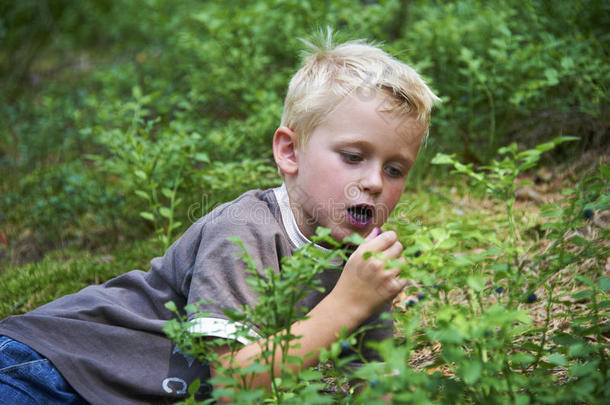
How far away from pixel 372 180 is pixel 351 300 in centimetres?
45

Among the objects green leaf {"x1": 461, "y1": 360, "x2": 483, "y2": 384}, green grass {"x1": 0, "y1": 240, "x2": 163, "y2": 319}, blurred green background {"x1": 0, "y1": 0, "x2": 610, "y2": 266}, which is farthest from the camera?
blurred green background {"x1": 0, "y1": 0, "x2": 610, "y2": 266}

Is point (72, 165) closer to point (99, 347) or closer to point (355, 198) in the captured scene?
point (99, 347)

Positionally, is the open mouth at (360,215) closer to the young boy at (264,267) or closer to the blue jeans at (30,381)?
the young boy at (264,267)

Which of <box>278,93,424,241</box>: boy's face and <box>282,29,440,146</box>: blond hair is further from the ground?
<box>282,29,440,146</box>: blond hair

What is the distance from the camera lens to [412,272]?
1346mm

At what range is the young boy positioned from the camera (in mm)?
1779

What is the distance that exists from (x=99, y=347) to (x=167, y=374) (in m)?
0.26

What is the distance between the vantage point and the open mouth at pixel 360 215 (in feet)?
6.59

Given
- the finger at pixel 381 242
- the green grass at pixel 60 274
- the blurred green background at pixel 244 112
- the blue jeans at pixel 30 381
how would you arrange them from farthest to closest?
the blurred green background at pixel 244 112 → the green grass at pixel 60 274 → the blue jeans at pixel 30 381 → the finger at pixel 381 242

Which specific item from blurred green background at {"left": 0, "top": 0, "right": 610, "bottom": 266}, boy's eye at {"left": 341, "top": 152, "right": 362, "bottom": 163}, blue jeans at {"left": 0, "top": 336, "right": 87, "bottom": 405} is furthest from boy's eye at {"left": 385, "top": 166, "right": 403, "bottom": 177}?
blue jeans at {"left": 0, "top": 336, "right": 87, "bottom": 405}

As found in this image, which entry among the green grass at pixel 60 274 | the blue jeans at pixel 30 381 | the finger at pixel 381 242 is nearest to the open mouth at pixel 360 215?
the finger at pixel 381 242

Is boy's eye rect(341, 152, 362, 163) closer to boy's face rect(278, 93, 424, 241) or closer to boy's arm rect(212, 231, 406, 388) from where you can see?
boy's face rect(278, 93, 424, 241)

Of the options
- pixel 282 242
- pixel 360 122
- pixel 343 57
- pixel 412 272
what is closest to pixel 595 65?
pixel 343 57

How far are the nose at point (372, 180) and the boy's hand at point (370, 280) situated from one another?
259 mm
